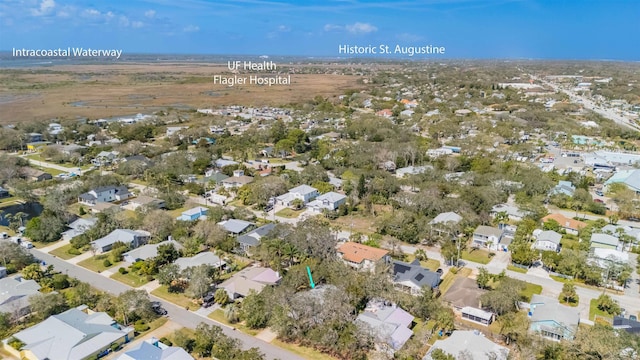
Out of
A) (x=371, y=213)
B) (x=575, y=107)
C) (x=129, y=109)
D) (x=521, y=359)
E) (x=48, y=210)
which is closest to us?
(x=521, y=359)

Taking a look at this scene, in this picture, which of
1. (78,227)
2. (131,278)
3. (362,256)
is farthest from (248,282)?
(78,227)

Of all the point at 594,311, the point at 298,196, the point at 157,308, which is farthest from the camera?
the point at 298,196

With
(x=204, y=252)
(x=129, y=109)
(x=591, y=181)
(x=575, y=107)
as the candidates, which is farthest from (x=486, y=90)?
(x=204, y=252)

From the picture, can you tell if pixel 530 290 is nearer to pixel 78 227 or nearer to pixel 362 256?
pixel 362 256

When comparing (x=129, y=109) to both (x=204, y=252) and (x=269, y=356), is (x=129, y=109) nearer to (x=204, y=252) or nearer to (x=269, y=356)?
(x=204, y=252)

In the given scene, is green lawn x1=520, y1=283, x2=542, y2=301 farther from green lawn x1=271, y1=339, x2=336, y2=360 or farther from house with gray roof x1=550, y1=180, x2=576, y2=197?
house with gray roof x1=550, y1=180, x2=576, y2=197

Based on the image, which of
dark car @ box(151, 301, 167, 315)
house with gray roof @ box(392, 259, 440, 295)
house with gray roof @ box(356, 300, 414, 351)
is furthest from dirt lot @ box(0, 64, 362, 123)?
house with gray roof @ box(356, 300, 414, 351)
